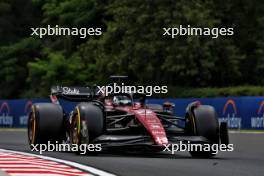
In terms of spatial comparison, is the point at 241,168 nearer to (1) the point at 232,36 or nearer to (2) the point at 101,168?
(2) the point at 101,168

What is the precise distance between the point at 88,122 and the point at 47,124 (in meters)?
1.42

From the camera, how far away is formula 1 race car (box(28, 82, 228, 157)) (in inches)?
502

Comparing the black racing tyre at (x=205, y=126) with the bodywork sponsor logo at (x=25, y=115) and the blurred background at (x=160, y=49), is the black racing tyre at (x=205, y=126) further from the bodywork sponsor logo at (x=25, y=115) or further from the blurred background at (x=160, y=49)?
the bodywork sponsor logo at (x=25, y=115)

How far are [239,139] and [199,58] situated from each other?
57.4 ft

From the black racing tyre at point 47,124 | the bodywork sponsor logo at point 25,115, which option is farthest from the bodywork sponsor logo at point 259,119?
the bodywork sponsor logo at point 25,115

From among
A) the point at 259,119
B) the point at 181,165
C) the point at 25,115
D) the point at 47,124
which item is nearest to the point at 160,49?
the point at 25,115

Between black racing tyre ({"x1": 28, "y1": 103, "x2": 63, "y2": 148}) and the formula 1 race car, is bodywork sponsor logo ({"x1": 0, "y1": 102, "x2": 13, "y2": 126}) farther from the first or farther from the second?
black racing tyre ({"x1": 28, "y1": 103, "x2": 63, "y2": 148})

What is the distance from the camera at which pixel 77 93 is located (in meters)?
15.2

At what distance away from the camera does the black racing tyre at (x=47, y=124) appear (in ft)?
45.8

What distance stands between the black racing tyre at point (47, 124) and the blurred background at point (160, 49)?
1675 cm

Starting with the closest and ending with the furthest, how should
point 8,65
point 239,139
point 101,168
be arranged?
1. point 101,168
2. point 239,139
3. point 8,65

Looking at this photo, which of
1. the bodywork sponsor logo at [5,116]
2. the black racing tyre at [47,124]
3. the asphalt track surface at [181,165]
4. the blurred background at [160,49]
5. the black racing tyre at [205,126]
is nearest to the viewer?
the asphalt track surface at [181,165]

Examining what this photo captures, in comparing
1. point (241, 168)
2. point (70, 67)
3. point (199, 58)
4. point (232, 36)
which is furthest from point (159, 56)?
point (241, 168)

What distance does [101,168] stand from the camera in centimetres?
1038
